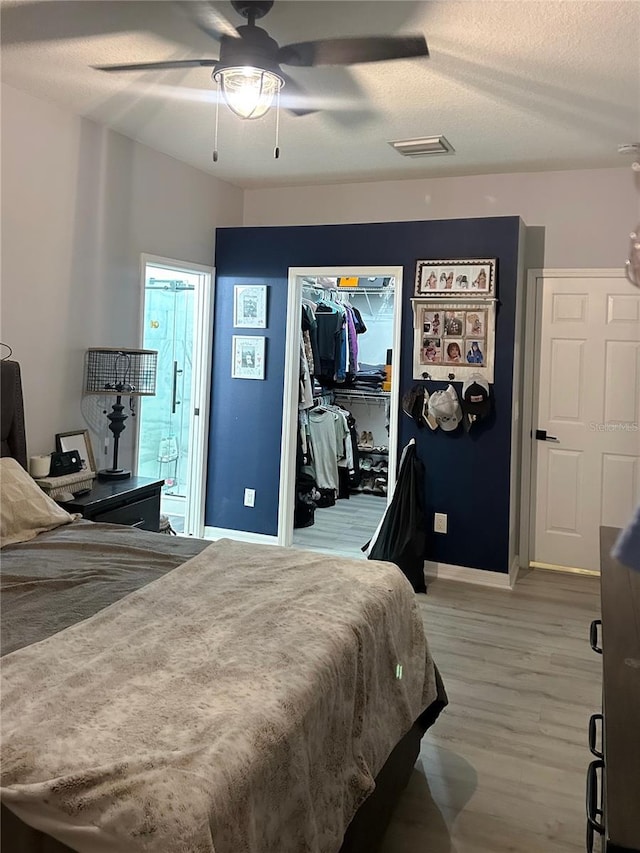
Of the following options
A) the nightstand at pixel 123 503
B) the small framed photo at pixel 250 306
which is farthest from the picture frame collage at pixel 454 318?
the nightstand at pixel 123 503

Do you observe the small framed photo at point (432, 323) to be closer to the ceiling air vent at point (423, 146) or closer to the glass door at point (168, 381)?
the ceiling air vent at point (423, 146)

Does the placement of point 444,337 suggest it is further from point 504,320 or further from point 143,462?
point 143,462

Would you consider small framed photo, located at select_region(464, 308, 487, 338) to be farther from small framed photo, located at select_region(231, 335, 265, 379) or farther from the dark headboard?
the dark headboard

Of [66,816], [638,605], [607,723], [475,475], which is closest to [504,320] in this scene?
[475,475]

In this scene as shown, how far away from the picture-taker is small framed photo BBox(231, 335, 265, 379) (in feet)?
17.0

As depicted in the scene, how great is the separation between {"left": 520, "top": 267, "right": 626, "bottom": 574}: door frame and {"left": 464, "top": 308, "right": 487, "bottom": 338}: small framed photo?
0.57 metres

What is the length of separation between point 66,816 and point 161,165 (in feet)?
13.9

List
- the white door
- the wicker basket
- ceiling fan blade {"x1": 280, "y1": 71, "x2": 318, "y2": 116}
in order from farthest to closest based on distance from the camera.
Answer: the white door → the wicker basket → ceiling fan blade {"x1": 280, "y1": 71, "x2": 318, "y2": 116}

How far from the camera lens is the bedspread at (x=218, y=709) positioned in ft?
4.03

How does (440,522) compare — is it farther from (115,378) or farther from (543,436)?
(115,378)

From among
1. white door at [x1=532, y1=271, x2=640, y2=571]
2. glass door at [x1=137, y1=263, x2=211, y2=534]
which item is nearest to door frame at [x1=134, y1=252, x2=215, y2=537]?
glass door at [x1=137, y1=263, x2=211, y2=534]

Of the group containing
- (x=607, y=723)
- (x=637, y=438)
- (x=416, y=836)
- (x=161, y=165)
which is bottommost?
(x=416, y=836)

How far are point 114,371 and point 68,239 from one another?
2.59 feet

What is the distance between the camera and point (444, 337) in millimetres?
4570
